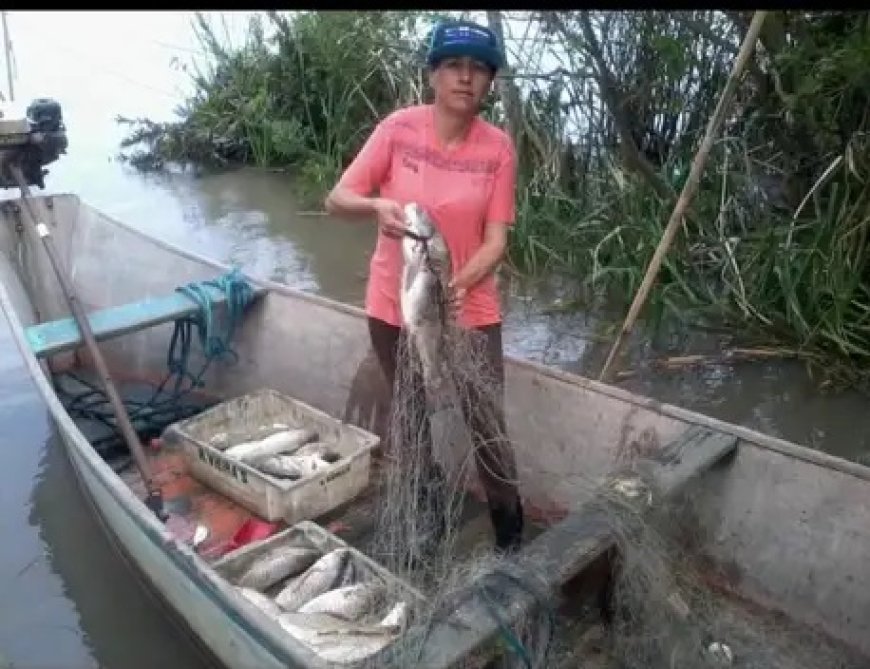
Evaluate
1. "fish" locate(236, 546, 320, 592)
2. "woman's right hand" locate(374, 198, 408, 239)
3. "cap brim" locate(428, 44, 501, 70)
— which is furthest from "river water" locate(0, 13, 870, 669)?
"cap brim" locate(428, 44, 501, 70)

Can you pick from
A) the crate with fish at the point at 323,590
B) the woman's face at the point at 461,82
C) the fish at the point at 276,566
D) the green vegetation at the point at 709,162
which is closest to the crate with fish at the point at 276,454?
the crate with fish at the point at 323,590

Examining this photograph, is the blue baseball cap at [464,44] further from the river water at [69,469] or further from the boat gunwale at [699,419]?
the river water at [69,469]

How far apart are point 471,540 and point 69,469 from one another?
2.16m

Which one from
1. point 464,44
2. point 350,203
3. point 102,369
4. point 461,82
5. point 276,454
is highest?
point 464,44

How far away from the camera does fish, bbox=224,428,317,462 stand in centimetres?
392

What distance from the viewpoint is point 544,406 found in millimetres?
3598

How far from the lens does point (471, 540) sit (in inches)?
142

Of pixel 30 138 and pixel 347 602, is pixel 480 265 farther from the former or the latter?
pixel 30 138

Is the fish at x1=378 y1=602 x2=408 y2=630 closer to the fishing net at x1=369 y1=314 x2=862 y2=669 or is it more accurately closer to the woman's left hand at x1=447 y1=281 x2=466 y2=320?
the fishing net at x1=369 y1=314 x2=862 y2=669

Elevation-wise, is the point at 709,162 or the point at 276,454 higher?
the point at 709,162

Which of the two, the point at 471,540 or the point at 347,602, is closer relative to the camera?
the point at 347,602

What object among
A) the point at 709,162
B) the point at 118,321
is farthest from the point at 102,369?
the point at 709,162

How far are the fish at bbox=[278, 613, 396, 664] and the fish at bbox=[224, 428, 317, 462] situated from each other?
116cm

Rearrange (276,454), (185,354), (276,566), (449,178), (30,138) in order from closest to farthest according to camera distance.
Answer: (449,178)
(276,566)
(276,454)
(185,354)
(30,138)
